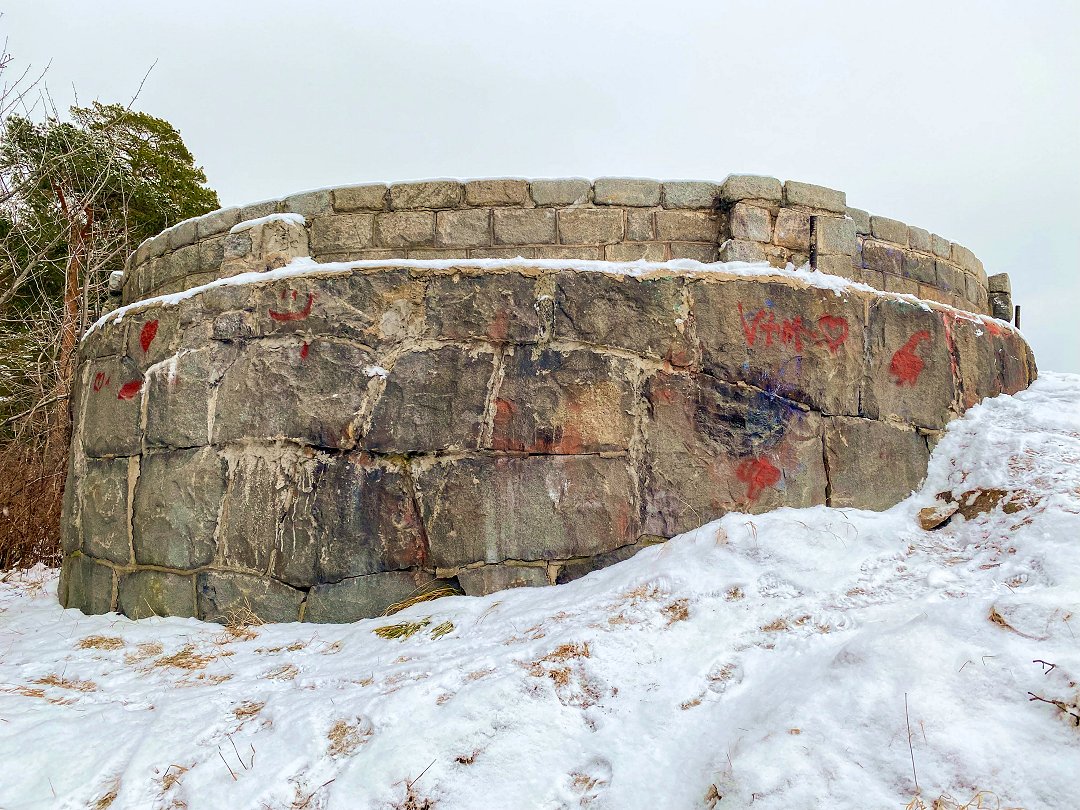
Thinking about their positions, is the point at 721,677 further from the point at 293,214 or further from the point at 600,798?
the point at 293,214

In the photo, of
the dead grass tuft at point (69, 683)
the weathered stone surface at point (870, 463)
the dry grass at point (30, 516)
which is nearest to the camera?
the dead grass tuft at point (69, 683)

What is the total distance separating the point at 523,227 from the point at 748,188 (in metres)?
1.26

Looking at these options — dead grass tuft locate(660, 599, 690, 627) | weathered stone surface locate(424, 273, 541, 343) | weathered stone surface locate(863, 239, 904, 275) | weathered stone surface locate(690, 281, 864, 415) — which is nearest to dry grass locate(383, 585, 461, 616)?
dead grass tuft locate(660, 599, 690, 627)

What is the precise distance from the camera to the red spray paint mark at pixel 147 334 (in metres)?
4.04

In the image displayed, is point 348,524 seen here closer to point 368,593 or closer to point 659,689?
point 368,593

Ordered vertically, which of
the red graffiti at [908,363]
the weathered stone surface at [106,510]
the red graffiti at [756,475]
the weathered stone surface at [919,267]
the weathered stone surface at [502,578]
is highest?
the weathered stone surface at [919,267]

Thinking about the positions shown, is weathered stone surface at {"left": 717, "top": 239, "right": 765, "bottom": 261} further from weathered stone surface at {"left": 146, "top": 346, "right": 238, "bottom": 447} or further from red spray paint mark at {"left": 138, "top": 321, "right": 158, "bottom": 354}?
red spray paint mark at {"left": 138, "top": 321, "right": 158, "bottom": 354}

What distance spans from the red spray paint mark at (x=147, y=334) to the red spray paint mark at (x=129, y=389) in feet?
0.63

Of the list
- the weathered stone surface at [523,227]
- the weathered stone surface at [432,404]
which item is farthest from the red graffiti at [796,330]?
the weathered stone surface at [432,404]

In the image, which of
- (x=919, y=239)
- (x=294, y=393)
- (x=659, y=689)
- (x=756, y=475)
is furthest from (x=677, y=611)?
(x=919, y=239)

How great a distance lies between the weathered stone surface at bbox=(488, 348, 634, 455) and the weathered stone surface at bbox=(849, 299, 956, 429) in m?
1.42

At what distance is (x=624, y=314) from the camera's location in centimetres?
351

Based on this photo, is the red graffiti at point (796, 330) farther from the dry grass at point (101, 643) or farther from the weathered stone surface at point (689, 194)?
the dry grass at point (101, 643)

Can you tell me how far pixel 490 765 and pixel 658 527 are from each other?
1649mm
